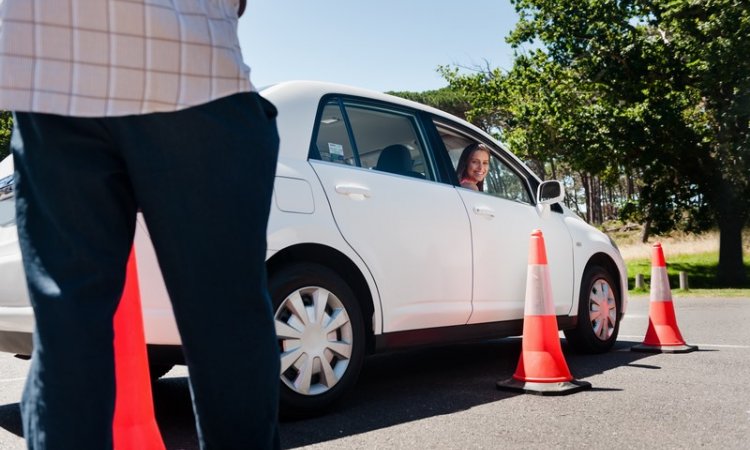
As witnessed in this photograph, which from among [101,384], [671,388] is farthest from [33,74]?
[671,388]

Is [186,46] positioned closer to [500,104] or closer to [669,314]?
[669,314]

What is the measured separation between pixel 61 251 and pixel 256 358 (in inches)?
14.8

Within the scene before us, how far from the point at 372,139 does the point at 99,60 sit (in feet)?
11.1

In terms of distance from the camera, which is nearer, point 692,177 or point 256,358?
point 256,358

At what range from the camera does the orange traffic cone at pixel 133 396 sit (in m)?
2.33

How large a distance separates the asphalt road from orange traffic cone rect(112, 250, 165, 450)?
923 mm

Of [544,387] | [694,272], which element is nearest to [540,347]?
[544,387]

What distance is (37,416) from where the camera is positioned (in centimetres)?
131

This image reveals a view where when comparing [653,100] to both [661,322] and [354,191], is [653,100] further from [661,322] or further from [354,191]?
[354,191]

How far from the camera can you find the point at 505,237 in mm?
5164

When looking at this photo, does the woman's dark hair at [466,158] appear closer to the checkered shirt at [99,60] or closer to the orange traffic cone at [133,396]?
the orange traffic cone at [133,396]

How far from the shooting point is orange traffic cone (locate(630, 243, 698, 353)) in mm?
6195

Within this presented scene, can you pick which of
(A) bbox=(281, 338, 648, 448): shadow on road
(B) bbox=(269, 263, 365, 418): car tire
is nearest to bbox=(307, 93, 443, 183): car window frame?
(B) bbox=(269, 263, 365, 418): car tire

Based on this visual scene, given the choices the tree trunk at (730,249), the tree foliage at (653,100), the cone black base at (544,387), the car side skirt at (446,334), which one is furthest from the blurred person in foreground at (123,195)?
the tree trunk at (730,249)
